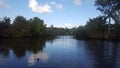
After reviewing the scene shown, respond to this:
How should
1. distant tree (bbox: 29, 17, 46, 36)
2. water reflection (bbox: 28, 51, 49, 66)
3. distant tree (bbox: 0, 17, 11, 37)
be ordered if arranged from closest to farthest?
water reflection (bbox: 28, 51, 49, 66) → distant tree (bbox: 0, 17, 11, 37) → distant tree (bbox: 29, 17, 46, 36)

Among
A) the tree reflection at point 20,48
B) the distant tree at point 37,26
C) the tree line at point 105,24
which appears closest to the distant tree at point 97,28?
the tree line at point 105,24

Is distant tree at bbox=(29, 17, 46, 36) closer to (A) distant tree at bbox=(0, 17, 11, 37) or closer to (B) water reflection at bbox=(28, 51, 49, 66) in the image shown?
(A) distant tree at bbox=(0, 17, 11, 37)

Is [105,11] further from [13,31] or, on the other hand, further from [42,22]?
[42,22]

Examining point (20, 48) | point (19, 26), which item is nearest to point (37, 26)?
point (19, 26)

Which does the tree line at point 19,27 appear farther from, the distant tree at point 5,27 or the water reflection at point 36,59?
the water reflection at point 36,59

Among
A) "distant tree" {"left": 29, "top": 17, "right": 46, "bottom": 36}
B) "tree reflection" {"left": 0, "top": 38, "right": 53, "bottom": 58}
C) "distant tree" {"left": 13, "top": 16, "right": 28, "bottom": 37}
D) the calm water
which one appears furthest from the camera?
"distant tree" {"left": 29, "top": 17, "right": 46, "bottom": 36}

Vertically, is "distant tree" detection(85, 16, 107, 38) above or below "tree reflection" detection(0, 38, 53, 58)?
above

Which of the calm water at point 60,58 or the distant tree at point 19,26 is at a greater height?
the distant tree at point 19,26

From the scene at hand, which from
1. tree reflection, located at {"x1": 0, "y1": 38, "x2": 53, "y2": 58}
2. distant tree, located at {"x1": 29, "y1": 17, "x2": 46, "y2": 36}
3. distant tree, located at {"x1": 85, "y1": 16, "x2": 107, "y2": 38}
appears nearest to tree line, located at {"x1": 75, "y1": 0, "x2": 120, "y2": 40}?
distant tree, located at {"x1": 85, "y1": 16, "x2": 107, "y2": 38}

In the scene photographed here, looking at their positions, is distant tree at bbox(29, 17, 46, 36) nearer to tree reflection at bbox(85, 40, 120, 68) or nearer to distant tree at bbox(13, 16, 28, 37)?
distant tree at bbox(13, 16, 28, 37)

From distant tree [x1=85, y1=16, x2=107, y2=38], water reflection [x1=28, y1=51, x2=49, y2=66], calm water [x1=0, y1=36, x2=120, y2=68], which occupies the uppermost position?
distant tree [x1=85, y1=16, x2=107, y2=38]

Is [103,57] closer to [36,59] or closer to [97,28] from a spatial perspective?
[36,59]

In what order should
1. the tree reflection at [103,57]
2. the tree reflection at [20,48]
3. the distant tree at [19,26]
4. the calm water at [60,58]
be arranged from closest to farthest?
the calm water at [60,58]
the tree reflection at [103,57]
the tree reflection at [20,48]
the distant tree at [19,26]

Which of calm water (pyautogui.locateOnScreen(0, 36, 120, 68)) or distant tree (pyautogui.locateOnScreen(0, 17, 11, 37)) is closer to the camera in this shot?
calm water (pyautogui.locateOnScreen(0, 36, 120, 68))
